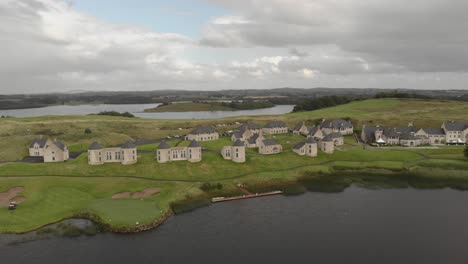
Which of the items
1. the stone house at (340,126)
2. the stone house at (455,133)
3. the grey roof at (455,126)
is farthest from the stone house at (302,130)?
the grey roof at (455,126)

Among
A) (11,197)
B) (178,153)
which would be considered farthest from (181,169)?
(11,197)

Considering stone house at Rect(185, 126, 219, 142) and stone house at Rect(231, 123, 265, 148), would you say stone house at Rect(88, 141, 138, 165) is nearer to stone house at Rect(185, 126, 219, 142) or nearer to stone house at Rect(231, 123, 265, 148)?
stone house at Rect(185, 126, 219, 142)

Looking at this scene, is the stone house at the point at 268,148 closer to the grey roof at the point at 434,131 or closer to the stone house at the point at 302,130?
the stone house at the point at 302,130

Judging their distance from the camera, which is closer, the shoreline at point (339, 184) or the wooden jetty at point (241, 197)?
the shoreline at point (339, 184)

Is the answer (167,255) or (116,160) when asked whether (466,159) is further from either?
(116,160)

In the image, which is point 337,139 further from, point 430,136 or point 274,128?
point 430,136

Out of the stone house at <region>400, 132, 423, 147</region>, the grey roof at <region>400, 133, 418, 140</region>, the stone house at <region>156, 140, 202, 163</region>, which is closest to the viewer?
the stone house at <region>156, 140, 202, 163</region>

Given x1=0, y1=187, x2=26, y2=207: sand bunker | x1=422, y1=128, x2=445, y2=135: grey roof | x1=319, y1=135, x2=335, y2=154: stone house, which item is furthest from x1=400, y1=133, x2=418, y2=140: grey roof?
x1=0, y1=187, x2=26, y2=207: sand bunker
